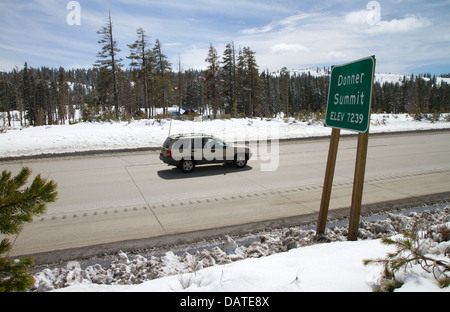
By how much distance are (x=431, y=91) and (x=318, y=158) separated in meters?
150

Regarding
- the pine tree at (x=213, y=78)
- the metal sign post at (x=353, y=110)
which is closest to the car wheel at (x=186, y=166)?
the metal sign post at (x=353, y=110)

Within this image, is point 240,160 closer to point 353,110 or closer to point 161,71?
point 353,110

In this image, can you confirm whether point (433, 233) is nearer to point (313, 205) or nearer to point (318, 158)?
point (313, 205)

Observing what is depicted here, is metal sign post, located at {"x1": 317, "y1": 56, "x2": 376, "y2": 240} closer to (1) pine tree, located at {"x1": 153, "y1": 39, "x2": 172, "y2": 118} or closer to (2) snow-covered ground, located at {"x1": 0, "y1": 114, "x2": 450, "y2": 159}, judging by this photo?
(2) snow-covered ground, located at {"x1": 0, "y1": 114, "x2": 450, "y2": 159}

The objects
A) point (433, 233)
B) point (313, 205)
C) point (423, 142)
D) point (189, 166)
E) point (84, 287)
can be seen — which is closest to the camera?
point (84, 287)

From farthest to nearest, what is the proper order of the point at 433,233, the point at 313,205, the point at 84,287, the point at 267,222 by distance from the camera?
the point at 313,205
the point at 267,222
the point at 433,233
the point at 84,287

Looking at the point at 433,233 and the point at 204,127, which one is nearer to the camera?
the point at 433,233

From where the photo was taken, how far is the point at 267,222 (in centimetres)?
748

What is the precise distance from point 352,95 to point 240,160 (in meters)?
8.75

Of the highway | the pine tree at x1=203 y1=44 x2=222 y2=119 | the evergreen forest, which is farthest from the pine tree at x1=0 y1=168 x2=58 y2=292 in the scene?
the pine tree at x1=203 y1=44 x2=222 y2=119

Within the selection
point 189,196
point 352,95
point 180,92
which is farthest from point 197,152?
point 180,92

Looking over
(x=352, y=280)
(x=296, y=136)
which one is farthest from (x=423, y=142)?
(x=352, y=280)

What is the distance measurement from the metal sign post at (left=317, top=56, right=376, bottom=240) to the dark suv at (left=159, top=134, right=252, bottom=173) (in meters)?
7.76

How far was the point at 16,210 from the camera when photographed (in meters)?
2.82
